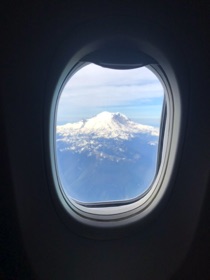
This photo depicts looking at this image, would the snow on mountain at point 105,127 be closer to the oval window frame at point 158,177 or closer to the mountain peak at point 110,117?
the mountain peak at point 110,117

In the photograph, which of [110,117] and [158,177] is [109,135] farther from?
[158,177]

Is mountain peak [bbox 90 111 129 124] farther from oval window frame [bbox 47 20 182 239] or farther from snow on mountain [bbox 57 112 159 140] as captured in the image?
oval window frame [bbox 47 20 182 239]

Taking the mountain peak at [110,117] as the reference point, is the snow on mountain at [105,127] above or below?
below

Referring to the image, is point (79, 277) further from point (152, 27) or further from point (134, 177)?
point (152, 27)

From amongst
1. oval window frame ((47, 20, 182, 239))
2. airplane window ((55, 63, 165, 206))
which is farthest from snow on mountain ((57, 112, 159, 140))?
oval window frame ((47, 20, 182, 239))

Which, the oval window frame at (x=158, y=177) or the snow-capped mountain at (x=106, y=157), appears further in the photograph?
the snow-capped mountain at (x=106, y=157)

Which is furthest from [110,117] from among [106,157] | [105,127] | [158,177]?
[158,177]

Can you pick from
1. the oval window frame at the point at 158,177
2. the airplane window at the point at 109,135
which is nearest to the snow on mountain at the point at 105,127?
the airplane window at the point at 109,135

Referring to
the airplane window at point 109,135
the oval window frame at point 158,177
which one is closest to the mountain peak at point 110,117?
the airplane window at point 109,135

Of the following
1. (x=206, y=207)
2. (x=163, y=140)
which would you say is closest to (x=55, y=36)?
(x=163, y=140)
